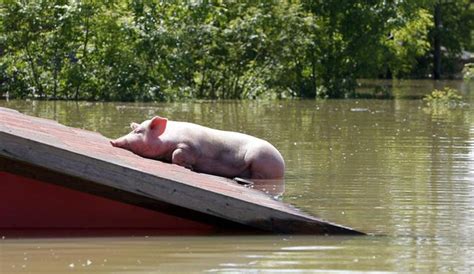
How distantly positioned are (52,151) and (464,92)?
3076 centimetres

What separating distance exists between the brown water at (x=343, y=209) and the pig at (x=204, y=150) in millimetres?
344

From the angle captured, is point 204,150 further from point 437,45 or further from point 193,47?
point 437,45

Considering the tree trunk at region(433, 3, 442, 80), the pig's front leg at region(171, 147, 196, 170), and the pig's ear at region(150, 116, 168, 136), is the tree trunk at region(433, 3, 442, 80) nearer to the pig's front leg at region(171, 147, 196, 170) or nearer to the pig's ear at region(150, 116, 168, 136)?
the pig's ear at region(150, 116, 168, 136)

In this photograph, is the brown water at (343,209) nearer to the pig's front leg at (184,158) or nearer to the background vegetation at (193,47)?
the pig's front leg at (184,158)

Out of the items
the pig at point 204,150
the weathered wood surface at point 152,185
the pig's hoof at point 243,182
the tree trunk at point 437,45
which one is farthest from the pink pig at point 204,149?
the tree trunk at point 437,45

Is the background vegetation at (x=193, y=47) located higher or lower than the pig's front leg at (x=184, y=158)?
higher

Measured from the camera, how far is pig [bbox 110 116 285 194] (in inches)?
468

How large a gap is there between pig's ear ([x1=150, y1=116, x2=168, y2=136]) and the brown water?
142cm

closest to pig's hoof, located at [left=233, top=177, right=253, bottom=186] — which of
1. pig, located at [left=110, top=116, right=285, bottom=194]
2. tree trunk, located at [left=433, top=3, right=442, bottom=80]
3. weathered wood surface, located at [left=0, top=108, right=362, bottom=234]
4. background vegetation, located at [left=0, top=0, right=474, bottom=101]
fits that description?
pig, located at [left=110, top=116, right=285, bottom=194]

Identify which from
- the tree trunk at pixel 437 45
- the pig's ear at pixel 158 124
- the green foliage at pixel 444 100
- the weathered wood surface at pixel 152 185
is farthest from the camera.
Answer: the tree trunk at pixel 437 45

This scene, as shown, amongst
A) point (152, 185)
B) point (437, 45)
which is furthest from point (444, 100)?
point (437, 45)

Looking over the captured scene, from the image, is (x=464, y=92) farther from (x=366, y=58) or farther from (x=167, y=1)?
(x=167, y=1)

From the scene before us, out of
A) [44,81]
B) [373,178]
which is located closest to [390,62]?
[44,81]

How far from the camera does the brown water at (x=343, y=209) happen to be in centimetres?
777
